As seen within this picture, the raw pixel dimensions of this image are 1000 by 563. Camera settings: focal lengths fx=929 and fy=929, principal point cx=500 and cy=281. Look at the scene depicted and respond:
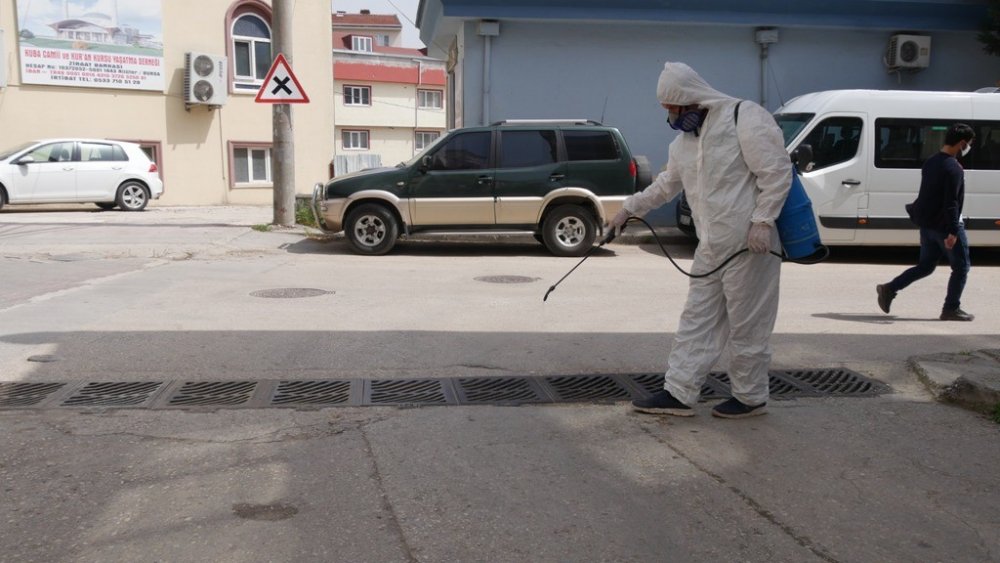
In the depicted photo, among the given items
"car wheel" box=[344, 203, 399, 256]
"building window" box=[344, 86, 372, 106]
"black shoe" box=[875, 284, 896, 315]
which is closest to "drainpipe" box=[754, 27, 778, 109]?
"car wheel" box=[344, 203, 399, 256]

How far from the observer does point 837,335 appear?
7.61m

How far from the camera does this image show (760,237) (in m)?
4.59

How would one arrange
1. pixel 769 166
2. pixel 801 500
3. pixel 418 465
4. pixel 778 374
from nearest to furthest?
pixel 801 500, pixel 418 465, pixel 769 166, pixel 778 374

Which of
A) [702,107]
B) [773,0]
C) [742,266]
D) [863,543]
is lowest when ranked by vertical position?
[863,543]

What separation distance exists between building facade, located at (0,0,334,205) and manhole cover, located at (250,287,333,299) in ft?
51.2

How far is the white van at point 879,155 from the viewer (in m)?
12.8

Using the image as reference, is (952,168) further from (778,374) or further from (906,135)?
(906,135)

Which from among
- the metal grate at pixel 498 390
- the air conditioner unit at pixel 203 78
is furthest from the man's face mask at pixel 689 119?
the air conditioner unit at pixel 203 78

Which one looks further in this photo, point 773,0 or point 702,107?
point 773,0

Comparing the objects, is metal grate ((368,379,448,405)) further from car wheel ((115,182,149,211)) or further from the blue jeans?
car wheel ((115,182,149,211))

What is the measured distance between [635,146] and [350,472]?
13370 millimetres

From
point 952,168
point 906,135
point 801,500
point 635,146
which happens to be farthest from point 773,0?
point 801,500

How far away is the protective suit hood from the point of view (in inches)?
187

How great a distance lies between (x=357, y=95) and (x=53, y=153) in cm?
3462
